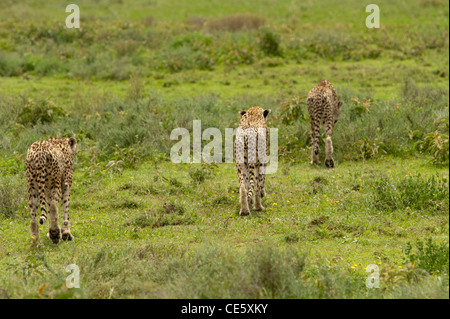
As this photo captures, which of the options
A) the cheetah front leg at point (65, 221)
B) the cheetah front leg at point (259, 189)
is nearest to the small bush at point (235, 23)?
the cheetah front leg at point (259, 189)

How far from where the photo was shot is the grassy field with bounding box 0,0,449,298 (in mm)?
6512

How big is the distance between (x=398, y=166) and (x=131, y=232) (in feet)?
19.4

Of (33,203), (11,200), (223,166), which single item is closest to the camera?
(33,203)

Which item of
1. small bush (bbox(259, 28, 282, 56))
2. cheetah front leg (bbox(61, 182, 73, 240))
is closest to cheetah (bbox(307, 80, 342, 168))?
Answer: cheetah front leg (bbox(61, 182, 73, 240))

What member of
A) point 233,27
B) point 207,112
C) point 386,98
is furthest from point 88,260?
point 233,27

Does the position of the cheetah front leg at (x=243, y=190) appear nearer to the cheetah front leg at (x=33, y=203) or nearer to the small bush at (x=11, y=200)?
the cheetah front leg at (x=33, y=203)

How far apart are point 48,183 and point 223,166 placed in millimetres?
4931

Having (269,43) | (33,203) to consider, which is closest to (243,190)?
(33,203)

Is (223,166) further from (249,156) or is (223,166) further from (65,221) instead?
(65,221)

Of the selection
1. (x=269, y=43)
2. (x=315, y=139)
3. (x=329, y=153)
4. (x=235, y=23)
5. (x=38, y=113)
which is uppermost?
(x=235, y=23)

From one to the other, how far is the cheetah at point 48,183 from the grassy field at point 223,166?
0.34 metres

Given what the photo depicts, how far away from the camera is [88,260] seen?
23.5ft

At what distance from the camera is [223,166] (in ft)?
41.0

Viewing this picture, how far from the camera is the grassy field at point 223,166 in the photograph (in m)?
6.51
